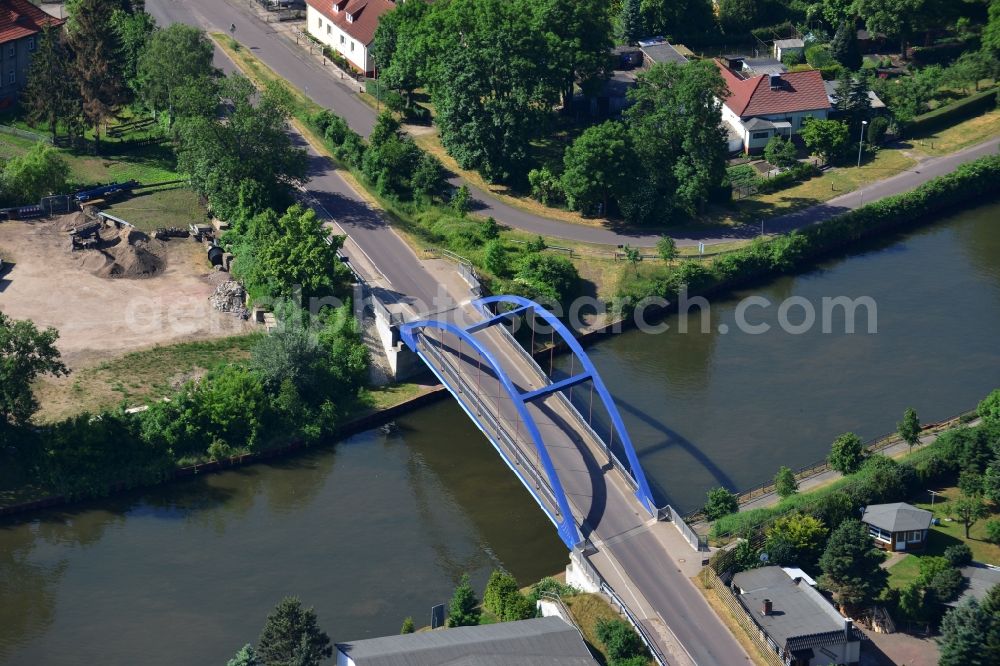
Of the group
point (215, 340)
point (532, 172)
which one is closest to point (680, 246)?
point (532, 172)

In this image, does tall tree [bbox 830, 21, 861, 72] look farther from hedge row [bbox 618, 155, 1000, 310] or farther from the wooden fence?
the wooden fence

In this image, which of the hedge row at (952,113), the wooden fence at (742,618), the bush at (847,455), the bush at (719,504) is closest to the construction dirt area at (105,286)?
the bush at (719,504)

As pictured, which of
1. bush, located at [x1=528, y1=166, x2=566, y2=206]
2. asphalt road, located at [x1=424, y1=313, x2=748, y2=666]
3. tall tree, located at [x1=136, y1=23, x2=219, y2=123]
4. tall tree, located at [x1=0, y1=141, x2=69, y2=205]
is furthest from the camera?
tall tree, located at [x1=136, y1=23, x2=219, y2=123]

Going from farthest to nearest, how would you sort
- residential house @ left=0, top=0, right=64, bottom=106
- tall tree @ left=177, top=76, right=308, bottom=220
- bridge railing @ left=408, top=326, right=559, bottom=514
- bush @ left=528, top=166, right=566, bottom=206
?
1. residential house @ left=0, top=0, right=64, bottom=106
2. bush @ left=528, top=166, right=566, bottom=206
3. tall tree @ left=177, top=76, right=308, bottom=220
4. bridge railing @ left=408, top=326, right=559, bottom=514

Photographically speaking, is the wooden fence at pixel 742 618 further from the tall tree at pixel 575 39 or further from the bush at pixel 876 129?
the bush at pixel 876 129

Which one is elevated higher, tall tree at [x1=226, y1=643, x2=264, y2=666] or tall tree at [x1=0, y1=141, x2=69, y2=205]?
tall tree at [x1=0, y1=141, x2=69, y2=205]

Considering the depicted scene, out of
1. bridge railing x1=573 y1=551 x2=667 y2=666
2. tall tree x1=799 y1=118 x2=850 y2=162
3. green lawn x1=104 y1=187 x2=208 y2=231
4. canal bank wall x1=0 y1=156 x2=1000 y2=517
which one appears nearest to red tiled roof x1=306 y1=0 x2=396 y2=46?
green lawn x1=104 y1=187 x2=208 y2=231

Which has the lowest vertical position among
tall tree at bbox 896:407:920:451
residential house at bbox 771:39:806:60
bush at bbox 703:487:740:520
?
bush at bbox 703:487:740:520

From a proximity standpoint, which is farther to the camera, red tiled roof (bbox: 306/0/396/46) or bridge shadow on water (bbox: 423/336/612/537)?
red tiled roof (bbox: 306/0/396/46)
